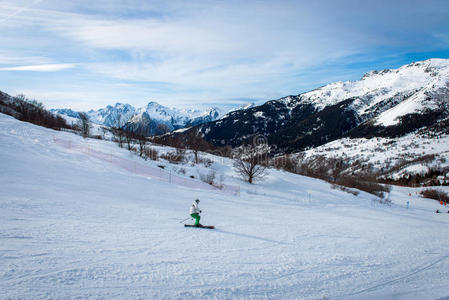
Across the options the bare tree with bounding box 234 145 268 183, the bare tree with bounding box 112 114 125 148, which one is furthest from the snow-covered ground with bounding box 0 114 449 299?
the bare tree with bounding box 112 114 125 148

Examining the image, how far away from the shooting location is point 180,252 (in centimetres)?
669

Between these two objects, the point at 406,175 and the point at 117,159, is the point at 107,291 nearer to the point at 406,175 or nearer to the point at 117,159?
the point at 117,159

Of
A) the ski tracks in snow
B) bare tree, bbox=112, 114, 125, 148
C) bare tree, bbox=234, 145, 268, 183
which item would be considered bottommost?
the ski tracks in snow

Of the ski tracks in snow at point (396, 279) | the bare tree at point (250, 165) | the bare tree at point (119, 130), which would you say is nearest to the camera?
the ski tracks in snow at point (396, 279)

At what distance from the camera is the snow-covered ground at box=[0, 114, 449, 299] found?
492cm

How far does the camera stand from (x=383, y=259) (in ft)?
26.2

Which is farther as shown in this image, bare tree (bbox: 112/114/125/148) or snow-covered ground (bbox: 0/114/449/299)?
bare tree (bbox: 112/114/125/148)

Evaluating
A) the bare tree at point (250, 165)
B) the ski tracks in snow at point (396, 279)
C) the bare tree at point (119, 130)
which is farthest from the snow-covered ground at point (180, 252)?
the bare tree at point (119, 130)

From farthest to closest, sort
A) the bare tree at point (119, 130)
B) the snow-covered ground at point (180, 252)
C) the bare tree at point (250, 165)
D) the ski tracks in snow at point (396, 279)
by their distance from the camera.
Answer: the bare tree at point (119, 130) → the bare tree at point (250, 165) → the ski tracks in snow at point (396, 279) → the snow-covered ground at point (180, 252)

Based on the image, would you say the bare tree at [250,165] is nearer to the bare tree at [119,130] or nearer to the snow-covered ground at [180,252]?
the snow-covered ground at [180,252]

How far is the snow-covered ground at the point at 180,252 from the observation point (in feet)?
16.1

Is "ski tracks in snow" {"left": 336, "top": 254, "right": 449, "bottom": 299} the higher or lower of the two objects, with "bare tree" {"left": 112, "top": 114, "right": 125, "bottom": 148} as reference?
lower

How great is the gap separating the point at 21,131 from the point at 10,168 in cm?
1580

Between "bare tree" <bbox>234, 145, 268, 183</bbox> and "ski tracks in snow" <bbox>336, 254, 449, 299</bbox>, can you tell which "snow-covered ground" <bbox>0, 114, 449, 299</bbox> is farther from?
"bare tree" <bbox>234, 145, 268, 183</bbox>
